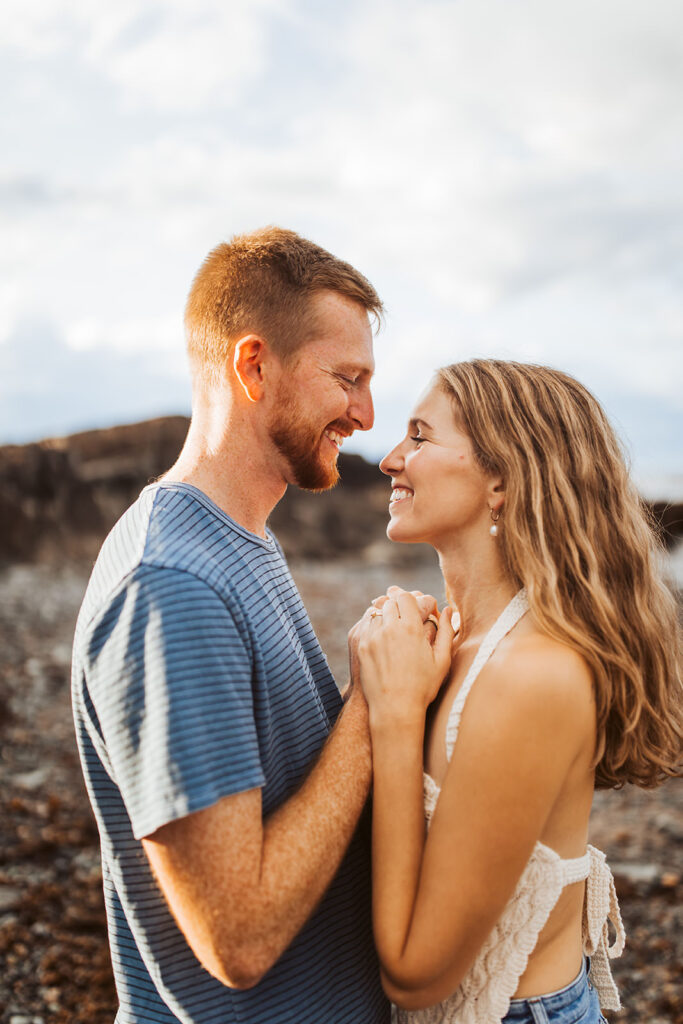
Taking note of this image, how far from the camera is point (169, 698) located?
64.7 inches

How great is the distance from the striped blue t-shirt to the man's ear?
447 millimetres

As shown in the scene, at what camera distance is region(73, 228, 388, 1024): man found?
1.66 metres

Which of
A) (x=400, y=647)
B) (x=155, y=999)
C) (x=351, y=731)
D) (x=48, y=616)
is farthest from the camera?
(x=48, y=616)

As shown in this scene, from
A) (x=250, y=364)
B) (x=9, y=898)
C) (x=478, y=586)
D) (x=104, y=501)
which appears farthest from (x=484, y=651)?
(x=104, y=501)

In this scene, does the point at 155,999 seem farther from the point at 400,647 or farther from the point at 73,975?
the point at 73,975

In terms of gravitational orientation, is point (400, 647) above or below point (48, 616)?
above

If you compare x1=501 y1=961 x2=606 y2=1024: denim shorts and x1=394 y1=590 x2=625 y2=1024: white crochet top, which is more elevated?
x1=394 y1=590 x2=625 y2=1024: white crochet top

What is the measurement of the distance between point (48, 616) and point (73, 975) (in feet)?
27.1

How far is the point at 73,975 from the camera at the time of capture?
4438 mm

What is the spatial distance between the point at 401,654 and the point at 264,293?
4.06ft

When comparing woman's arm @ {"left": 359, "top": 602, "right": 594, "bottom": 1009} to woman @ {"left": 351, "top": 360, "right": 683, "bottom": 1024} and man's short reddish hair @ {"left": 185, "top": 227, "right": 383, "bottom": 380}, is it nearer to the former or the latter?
woman @ {"left": 351, "top": 360, "right": 683, "bottom": 1024}

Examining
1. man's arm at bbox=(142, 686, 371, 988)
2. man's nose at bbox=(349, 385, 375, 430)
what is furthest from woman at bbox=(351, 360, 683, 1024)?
man's arm at bbox=(142, 686, 371, 988)

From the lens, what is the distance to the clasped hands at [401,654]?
2.16m

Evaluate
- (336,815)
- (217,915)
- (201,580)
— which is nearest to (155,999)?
(217,915)
